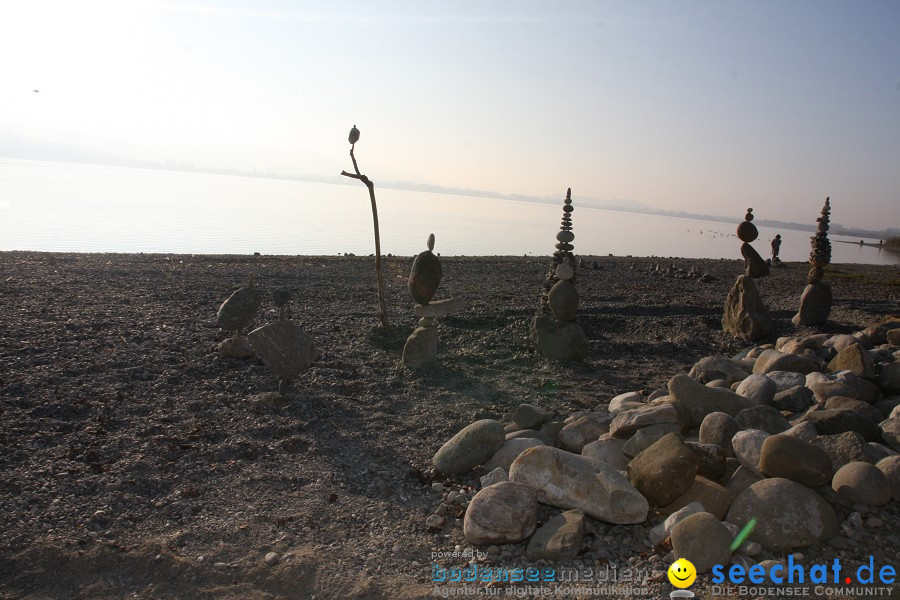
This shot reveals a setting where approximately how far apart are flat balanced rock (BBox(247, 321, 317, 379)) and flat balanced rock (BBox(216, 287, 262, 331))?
139 centimetres

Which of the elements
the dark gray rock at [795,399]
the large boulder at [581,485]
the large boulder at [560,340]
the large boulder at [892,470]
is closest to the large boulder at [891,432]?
the large boulder at [892,470]

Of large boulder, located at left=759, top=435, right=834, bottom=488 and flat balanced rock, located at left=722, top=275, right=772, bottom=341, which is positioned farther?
flat balanced rock, located at left=722, top=275, right=772, bottom=341

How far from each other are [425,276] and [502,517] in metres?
4.58

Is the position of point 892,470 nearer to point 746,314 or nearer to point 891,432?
point 891,432

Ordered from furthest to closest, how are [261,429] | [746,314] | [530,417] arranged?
[746,314]
[261,429]
[530,417]

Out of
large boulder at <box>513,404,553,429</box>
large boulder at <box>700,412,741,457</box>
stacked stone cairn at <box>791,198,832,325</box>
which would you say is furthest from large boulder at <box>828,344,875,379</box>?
stacked stone cairn at <box>791,198,832,325</box>

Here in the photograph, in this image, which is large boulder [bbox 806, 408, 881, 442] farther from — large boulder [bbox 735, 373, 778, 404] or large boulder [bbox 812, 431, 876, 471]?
large boulder [bbox 735, 373, 778, 404]

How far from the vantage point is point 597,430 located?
18.0 feet

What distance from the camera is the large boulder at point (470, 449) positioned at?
16.8ft

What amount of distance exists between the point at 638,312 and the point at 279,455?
349 inches

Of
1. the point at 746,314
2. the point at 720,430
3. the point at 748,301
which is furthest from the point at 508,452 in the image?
the point at 748,301

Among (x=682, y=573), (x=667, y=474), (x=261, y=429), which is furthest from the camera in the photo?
(x=261, y=429)

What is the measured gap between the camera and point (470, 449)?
16.9 feet

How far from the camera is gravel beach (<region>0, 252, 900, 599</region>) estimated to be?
3801 millimetres
